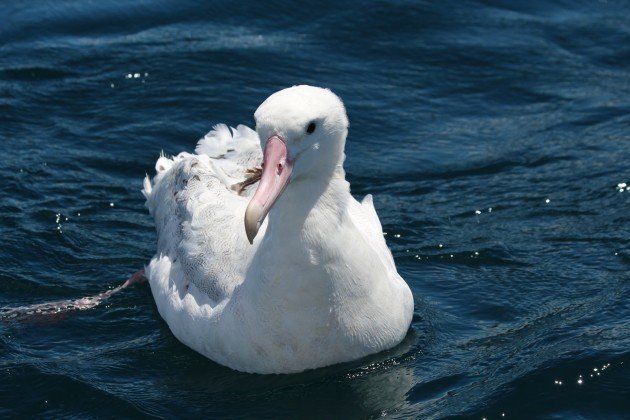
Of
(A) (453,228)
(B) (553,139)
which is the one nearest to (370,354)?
(A) (453,228)

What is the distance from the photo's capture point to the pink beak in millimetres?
6262

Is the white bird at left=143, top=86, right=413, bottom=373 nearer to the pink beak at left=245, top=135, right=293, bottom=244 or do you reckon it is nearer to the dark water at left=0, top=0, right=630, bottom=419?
the pink beak at left=245, top=135, right=293, bottom=244

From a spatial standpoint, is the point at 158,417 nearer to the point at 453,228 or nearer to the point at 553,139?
the point at 453,228

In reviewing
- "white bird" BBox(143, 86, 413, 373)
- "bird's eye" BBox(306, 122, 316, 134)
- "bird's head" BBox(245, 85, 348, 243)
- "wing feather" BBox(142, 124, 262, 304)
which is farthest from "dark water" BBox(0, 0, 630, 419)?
"bird's eye" BBox(306, 122, 316, 134)

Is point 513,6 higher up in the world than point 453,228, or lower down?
higher up

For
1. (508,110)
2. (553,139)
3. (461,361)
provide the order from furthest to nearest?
(508,110) → (553,139) → (461,361)

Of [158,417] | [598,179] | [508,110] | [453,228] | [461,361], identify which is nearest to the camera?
[158,417]

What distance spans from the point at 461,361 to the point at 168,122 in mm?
5294

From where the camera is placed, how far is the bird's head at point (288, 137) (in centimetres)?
631

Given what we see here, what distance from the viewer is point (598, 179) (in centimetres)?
1066

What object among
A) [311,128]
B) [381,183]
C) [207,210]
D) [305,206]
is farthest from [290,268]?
[381,183]

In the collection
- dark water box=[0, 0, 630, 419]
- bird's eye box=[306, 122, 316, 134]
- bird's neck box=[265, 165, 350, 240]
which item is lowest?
dark water box=[0, 0, 630, 419]

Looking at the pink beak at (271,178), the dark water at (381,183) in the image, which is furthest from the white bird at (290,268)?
the dark water at (381,183)

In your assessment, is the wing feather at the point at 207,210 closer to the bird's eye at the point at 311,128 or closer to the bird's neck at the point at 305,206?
the bird's neck at the point at 305,206
